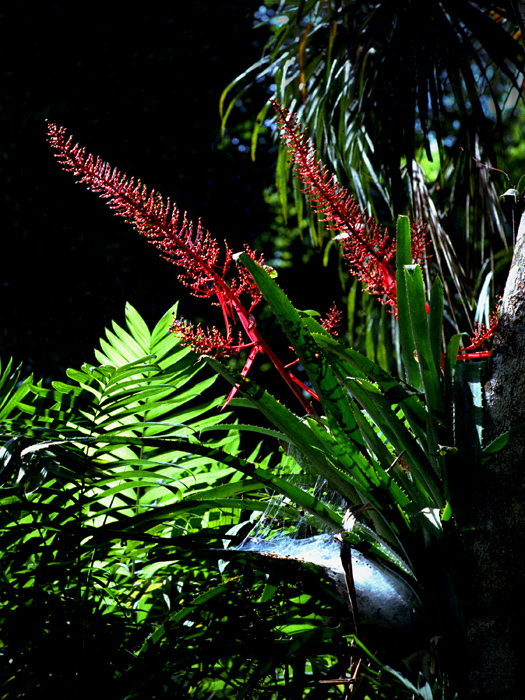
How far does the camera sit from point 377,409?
454 mm

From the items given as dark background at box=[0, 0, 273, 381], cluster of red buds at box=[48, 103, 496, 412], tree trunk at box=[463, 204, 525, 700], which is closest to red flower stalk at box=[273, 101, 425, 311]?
cluster of red buds at box=[48, 103, 496, 412]

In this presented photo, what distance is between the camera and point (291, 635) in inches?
18.1

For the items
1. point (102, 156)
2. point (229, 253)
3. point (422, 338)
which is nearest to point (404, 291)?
point (422, 338)

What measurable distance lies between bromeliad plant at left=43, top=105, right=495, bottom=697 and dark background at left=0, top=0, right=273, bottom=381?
255cm

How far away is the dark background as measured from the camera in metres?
3.09

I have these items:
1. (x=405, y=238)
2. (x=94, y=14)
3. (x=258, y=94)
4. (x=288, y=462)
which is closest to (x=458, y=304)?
(x=258, y=94)

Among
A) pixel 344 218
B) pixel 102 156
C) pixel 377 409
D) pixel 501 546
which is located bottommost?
pixel 501 546

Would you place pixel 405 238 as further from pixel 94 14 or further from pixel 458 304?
pixel 94 14

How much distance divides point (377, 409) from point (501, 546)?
0.13 meters

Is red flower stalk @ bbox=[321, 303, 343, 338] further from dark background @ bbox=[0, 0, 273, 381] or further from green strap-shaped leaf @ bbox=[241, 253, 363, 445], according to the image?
dark background @ bbox=[0, 0, 273, 381]

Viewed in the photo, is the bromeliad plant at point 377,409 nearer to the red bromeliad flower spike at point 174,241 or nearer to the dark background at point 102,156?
the red bromeliad flower spike at point 174,241

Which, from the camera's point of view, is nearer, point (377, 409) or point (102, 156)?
point (377, 409)

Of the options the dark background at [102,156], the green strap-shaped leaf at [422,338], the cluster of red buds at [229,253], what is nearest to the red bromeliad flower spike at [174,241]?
the cluster of red buds at [229,253]

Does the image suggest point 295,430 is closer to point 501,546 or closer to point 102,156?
point 501,546
